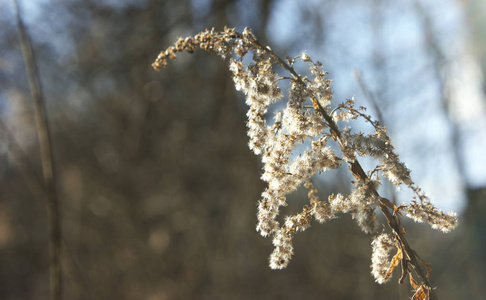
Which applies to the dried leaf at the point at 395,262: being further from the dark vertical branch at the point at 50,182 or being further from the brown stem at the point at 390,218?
the dark vertical branch at the point at 50,182

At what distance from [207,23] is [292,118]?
9.35 feet

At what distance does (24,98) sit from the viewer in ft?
9.93

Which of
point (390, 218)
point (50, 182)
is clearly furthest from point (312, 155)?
point (50, 182)

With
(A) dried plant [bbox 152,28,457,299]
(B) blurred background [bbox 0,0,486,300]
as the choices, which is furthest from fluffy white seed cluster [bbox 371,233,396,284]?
(B) blurred background [bbox 0,0,486,300]

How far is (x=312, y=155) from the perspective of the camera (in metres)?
0.46

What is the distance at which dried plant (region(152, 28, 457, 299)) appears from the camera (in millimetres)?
421

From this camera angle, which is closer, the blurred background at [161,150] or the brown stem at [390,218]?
the brown stem at [390,218]

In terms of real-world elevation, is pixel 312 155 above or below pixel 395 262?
above

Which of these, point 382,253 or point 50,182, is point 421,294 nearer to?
point 382,253

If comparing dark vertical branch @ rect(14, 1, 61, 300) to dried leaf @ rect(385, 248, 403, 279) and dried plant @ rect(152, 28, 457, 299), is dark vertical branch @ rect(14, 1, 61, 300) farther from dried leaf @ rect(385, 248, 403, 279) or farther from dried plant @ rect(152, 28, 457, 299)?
dried leaf @ rect(385, 248, 403, 279)

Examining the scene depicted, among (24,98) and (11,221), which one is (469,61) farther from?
(11,221)

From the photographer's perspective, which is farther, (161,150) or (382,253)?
(161,150)

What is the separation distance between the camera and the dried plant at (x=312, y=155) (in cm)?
42

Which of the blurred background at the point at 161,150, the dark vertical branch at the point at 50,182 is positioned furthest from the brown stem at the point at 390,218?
the blurred background at the point at 161,150
